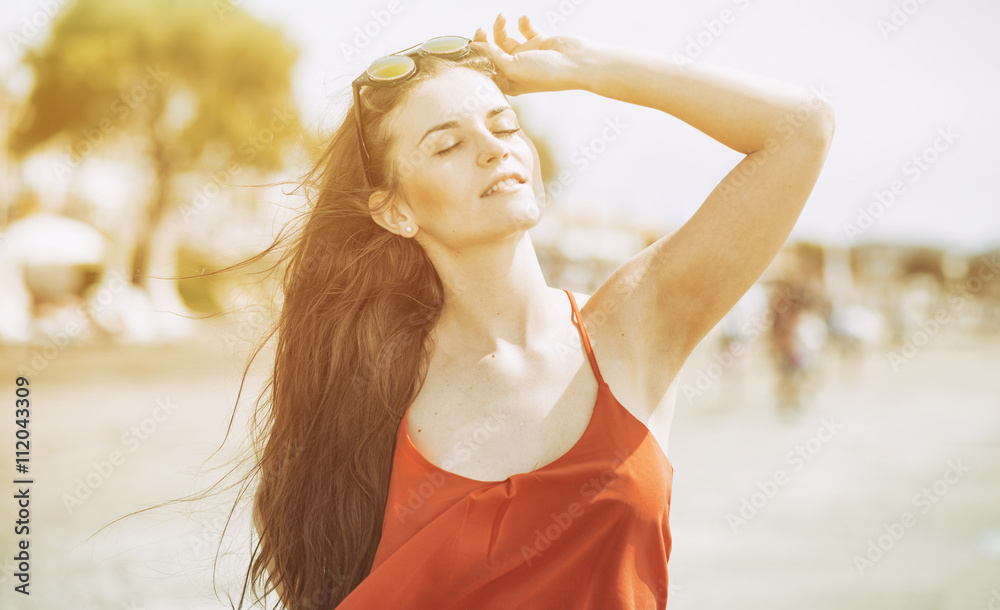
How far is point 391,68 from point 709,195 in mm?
A: 982

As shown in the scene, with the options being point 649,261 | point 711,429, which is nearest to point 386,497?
point 649,261

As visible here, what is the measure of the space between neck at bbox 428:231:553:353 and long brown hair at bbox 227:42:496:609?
21cm

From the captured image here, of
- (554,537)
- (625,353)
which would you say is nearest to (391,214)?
(625,353)

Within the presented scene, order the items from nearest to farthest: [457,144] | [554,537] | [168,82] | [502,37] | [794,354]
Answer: [554,537], [457,144], [502,37], [794,354], [168,82]

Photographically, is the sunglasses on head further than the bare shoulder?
Yes

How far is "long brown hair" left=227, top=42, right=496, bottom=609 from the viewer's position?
2557mm

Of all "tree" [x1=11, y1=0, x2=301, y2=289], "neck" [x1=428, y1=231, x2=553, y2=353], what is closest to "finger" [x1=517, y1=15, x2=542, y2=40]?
"neck" [x1=428, y1=231, x2=553, y2=353]

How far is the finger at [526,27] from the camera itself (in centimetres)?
251

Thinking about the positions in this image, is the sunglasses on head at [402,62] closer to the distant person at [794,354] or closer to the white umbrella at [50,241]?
the distant person at [794,354]

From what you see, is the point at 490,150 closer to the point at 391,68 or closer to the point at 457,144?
the point at 457,144

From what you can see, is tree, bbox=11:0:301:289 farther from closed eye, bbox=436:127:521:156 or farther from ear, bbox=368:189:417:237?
→ closed eye, bbox=436:127:521:156

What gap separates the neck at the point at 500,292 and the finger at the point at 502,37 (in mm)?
571

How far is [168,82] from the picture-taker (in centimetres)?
2575

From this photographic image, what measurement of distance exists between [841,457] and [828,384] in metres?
8.80
